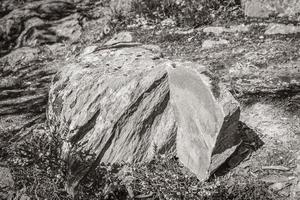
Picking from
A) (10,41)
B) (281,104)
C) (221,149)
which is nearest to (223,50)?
Result: (281,104)

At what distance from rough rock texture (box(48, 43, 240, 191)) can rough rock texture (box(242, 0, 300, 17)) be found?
363cm

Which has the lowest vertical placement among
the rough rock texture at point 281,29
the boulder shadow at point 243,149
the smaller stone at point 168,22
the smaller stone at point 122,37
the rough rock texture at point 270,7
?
the boulder shadow at point 243,149

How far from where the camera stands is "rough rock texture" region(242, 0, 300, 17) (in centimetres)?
689

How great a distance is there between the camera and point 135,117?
421cm

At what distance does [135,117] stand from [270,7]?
14.5 ft

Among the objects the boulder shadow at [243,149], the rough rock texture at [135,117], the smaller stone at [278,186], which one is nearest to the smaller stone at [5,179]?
the rough rock texture at [135,117]

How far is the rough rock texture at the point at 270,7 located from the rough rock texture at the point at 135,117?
363cm

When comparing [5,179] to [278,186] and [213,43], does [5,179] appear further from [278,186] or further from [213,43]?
[213,43]

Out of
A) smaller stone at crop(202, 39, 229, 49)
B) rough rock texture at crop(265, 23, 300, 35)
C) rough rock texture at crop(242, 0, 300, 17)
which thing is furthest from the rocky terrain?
rough rock texture at crop(242, 0, 300, 17)

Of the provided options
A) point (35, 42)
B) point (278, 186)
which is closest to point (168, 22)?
point (35, 42)

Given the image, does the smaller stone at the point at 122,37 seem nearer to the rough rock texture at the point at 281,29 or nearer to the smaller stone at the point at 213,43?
the smaller stone at the point at 213,43

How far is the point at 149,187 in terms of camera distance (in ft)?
13.1

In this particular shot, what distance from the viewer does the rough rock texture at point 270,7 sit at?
6887mm

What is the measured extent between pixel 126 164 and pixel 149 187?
45cm
